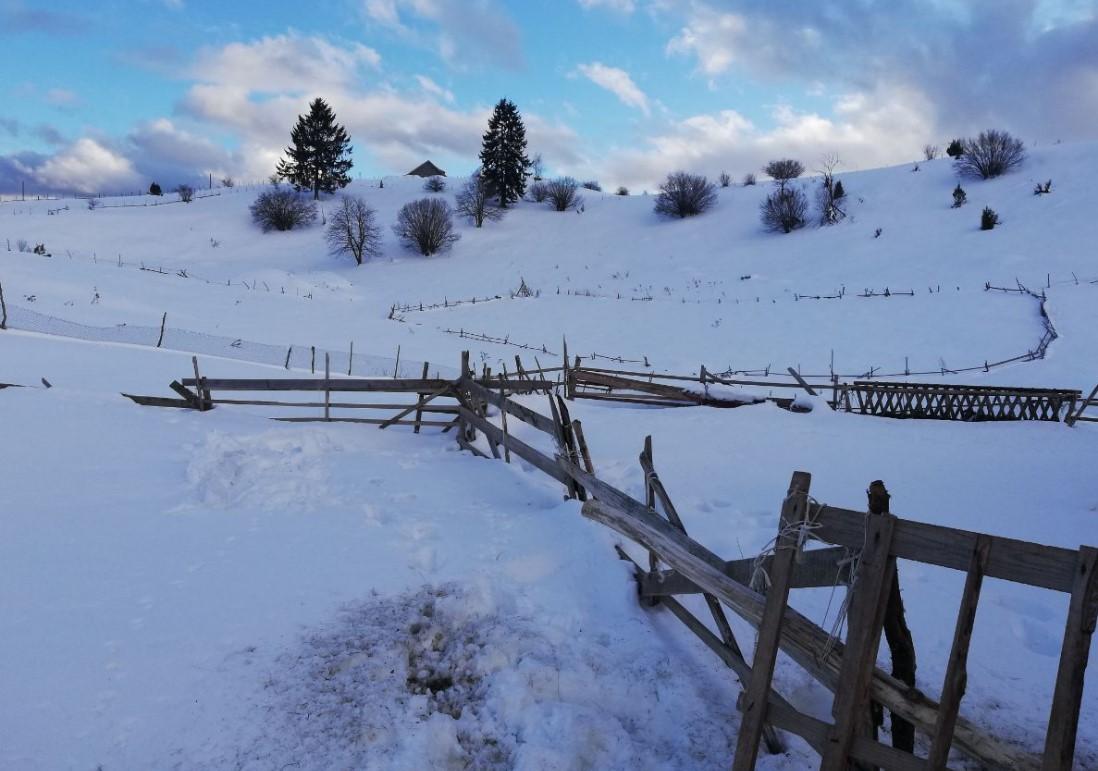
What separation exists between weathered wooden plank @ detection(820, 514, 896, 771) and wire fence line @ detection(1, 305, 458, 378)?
17665mm

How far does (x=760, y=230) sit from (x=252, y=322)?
110 feet

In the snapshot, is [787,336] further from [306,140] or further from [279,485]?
[306,140]

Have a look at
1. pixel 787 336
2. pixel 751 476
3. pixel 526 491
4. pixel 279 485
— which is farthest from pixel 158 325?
pixel 787 336

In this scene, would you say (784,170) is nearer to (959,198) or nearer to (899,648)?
(959,198)

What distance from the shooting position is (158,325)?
2386 cm

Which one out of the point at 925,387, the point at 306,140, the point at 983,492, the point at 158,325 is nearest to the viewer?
the point at 983,492

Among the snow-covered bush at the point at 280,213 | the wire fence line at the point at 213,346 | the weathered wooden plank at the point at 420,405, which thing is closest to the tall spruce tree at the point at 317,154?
the snow-covered bush at the point at 280,213

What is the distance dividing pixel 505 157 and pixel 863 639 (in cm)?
5909

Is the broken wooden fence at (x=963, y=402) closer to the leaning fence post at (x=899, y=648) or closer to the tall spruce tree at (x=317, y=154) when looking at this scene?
the leaning fence post at (x=899, y=648)

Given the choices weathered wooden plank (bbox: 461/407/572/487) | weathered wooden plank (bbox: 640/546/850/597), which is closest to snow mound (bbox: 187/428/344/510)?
weathered wooden plank (bbox: 461/407/572/487)

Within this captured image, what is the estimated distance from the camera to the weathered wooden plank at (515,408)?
809cm

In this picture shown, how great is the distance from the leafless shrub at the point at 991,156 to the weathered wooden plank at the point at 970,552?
164ft

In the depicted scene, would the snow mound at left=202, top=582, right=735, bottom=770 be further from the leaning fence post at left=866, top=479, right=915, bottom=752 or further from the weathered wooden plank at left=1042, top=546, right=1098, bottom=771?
the weathered wooden plank at left=1042, top=546, right=1098, bottom=771

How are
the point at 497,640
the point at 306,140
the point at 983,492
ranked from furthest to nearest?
the point at 306,140, the point at 983,492, the point at 497,640
